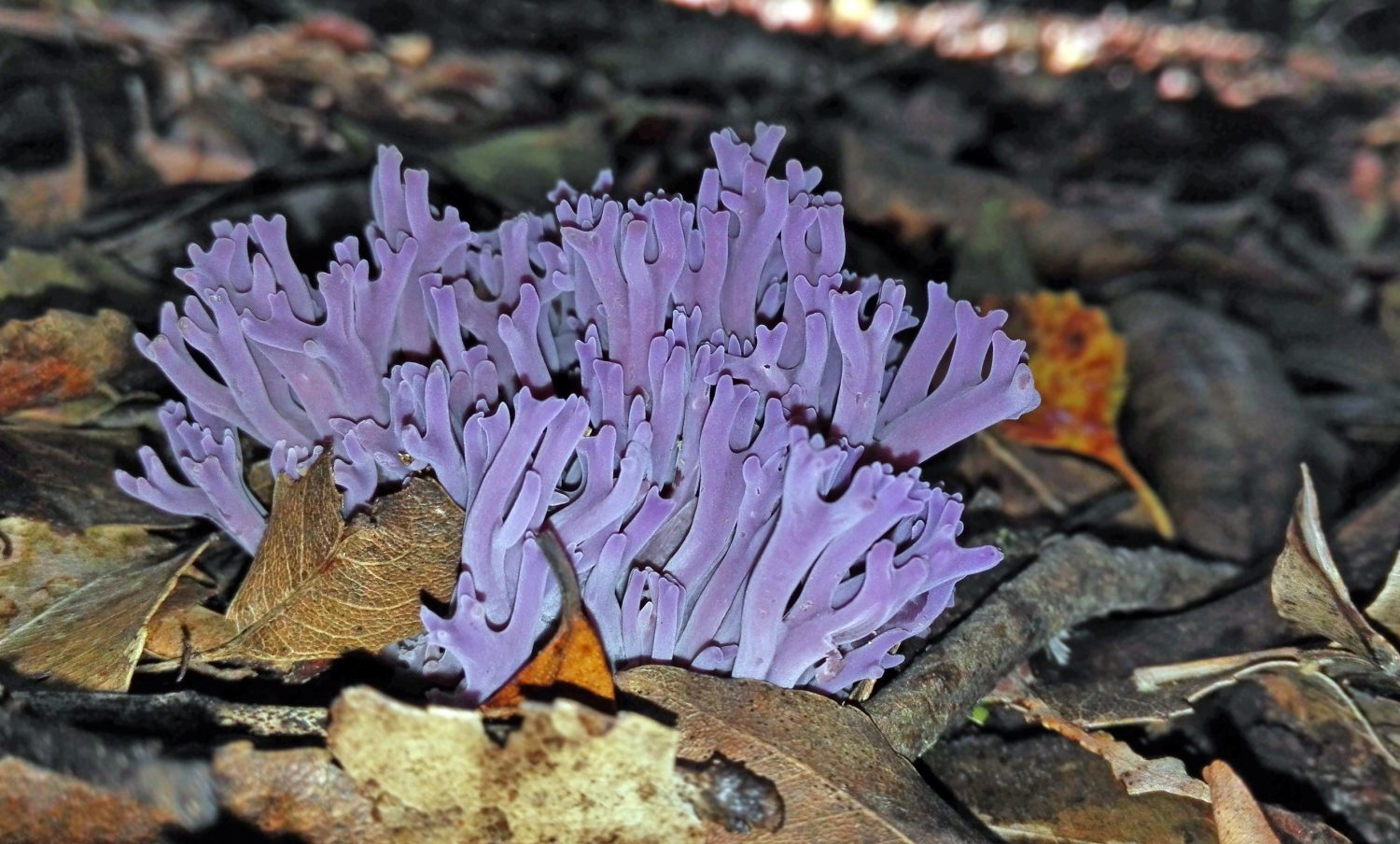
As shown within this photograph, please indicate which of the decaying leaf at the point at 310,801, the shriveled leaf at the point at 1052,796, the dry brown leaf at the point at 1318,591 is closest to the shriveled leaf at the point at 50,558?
the decaying leaf at the point at 310,801

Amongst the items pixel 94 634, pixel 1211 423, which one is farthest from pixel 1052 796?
pixel 94 634

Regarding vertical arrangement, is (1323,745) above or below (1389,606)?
below

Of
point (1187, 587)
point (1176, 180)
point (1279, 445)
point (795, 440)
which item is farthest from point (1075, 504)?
point (1176, 180)

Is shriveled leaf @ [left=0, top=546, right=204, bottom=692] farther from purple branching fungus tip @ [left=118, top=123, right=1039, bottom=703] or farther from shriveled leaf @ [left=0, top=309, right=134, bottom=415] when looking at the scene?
shriveled leaf @ [left=0, top=309, right=134, bottom=415]

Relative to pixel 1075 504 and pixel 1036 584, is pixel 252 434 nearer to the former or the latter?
pixel 1036 584

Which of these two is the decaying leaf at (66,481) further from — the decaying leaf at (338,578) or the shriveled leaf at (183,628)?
the decaying leaf at (338,578)

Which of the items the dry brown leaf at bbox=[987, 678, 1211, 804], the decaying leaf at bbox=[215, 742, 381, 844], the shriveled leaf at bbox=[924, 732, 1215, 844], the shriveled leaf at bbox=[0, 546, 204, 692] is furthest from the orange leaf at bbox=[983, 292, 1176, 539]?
the shriveled leaf at bbox=[0, 546, 204, 692]

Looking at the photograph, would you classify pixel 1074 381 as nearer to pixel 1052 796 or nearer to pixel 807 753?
pixel 1052 796
